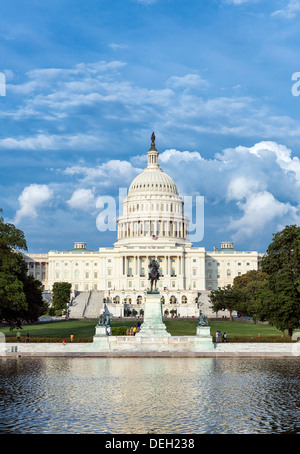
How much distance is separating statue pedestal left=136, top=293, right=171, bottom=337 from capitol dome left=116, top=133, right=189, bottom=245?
12879 centimetres

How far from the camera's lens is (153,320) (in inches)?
2185

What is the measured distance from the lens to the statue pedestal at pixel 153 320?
2130 inches

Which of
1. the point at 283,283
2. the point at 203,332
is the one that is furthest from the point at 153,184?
the point at 203,332

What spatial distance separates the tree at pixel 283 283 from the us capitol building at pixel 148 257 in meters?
102

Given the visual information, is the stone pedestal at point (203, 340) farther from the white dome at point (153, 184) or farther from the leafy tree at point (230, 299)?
the white dome at point (153, 184)

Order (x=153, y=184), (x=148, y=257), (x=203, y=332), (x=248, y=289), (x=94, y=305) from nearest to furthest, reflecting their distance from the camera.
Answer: (x=203, y=332), (x=248, y=289), (x=94, y=305), (x=148, y=257), (x=153, y=184)

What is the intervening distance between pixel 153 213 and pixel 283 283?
432 ft

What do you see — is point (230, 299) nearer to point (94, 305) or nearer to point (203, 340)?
point (94, 305)

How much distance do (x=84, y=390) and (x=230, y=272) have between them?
16472 centimetres

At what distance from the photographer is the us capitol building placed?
174500 mm

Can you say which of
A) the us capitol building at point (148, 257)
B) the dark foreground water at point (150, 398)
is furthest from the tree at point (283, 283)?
the us capitol building at point (148, 257)

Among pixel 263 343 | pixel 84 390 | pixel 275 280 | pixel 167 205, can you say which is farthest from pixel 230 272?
pixel 84 390

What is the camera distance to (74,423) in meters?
21.9

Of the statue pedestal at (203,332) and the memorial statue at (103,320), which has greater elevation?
the memorial statue at (103,320)
